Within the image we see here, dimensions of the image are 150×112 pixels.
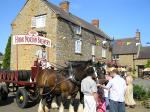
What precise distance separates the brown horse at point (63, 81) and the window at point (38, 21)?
18172mm

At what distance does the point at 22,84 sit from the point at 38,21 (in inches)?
725

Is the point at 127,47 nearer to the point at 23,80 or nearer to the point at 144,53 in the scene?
Answer: the point at 144,53

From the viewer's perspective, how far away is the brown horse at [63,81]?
9637 millimetres

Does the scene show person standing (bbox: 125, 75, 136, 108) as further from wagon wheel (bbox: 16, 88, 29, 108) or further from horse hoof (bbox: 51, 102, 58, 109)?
wagon wheel (bbox: 16, 88, 29, 108)

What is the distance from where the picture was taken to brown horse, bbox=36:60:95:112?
9.64 meters

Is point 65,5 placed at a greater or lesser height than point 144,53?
greater

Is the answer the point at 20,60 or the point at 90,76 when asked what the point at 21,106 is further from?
the point at 20,60

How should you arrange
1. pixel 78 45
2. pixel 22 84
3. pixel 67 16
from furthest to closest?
1. pixel 78 45
2. pixel 67 16
3. pixel 22 84

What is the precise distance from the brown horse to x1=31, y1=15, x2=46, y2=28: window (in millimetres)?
18172

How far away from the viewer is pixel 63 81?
982 cm

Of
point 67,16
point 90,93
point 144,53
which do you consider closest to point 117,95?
point 90,93

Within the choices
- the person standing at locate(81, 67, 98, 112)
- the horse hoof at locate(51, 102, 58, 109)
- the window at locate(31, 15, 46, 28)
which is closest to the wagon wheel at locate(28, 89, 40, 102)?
the horse hoof at locate(51, 102, 58, 109)

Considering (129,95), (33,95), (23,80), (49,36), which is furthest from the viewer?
(49,36)

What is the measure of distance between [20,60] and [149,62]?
2619cm
